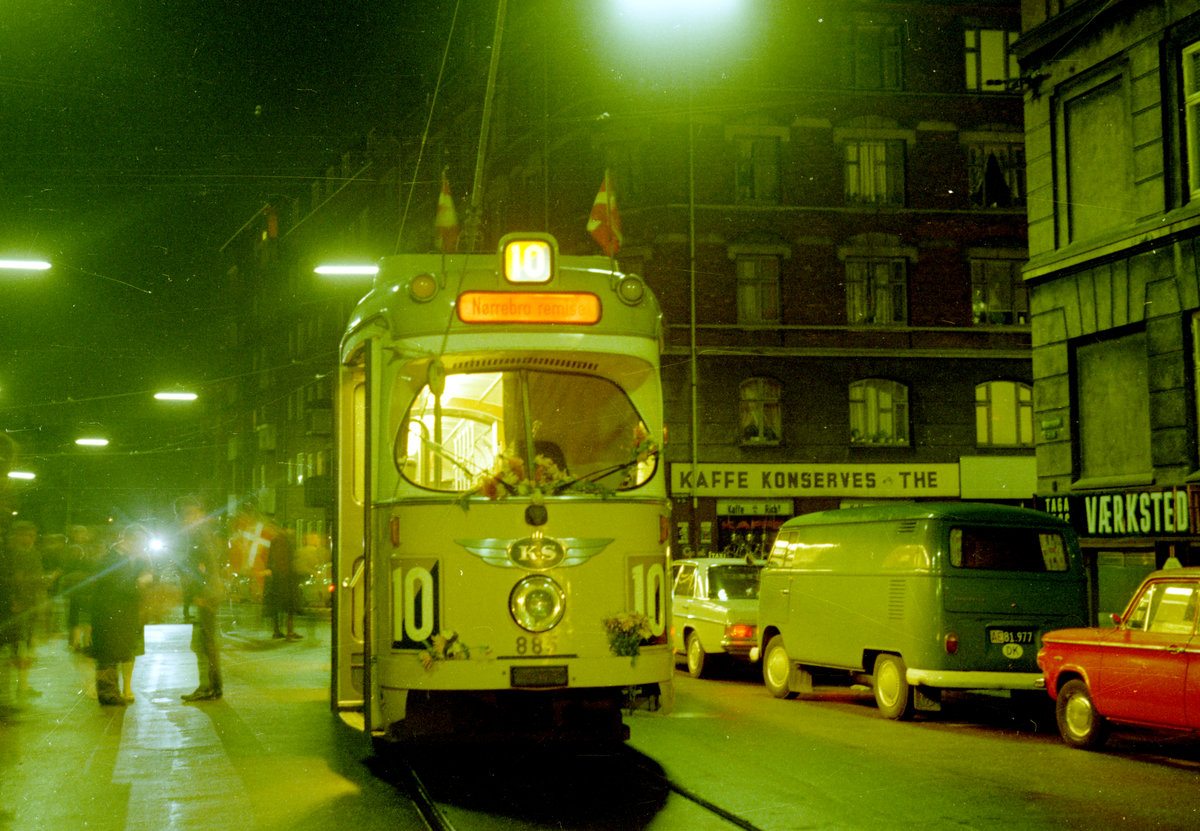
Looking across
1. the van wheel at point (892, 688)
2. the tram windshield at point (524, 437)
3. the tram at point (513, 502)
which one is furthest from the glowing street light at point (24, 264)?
the van wheel at point (892, 688)

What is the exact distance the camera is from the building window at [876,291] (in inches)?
1486

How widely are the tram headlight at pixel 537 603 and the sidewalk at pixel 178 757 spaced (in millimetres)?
1596

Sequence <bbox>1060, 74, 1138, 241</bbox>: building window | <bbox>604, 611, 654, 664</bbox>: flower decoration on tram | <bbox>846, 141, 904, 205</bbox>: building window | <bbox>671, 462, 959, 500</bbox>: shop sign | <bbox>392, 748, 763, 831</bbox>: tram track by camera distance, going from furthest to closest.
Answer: <bbox>846, 141, 904, 205</bbox>: building window, <bbox>671, 462, 959, 500</bbox>: shop sign, <bbox>1060, 74, 1138, 241</bbox>: building window, <bbox>604, 611, 654, 664</bbox>: flower decoration on tram, <bbox>392, 748, 763, 831</bbox>: tram track

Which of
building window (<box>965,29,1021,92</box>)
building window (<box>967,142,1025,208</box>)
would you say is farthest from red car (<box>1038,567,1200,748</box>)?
building window (<box>965,29,1021,92</box>)

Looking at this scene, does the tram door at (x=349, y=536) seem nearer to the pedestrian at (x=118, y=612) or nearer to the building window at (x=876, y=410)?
the pedestrian at (x=118, y=612)

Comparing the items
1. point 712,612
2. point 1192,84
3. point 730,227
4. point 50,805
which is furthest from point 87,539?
point 730,227

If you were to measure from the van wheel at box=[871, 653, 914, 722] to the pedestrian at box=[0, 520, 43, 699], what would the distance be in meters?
8.54

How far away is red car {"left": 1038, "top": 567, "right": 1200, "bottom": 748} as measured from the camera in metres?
10.0

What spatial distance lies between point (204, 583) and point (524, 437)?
6.05 metres

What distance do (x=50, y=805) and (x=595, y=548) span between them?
370 cm

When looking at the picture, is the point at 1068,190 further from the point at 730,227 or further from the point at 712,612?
the point at 730,227

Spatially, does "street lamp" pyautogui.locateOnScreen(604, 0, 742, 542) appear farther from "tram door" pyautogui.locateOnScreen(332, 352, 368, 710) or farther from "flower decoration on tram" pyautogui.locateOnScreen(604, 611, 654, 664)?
"flower decoration on tram" pyautogui.locateOnScreen(604, 611, 654, 664)

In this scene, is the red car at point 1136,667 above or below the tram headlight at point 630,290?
below

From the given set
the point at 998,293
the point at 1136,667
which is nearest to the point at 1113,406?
the point at 1136,667
